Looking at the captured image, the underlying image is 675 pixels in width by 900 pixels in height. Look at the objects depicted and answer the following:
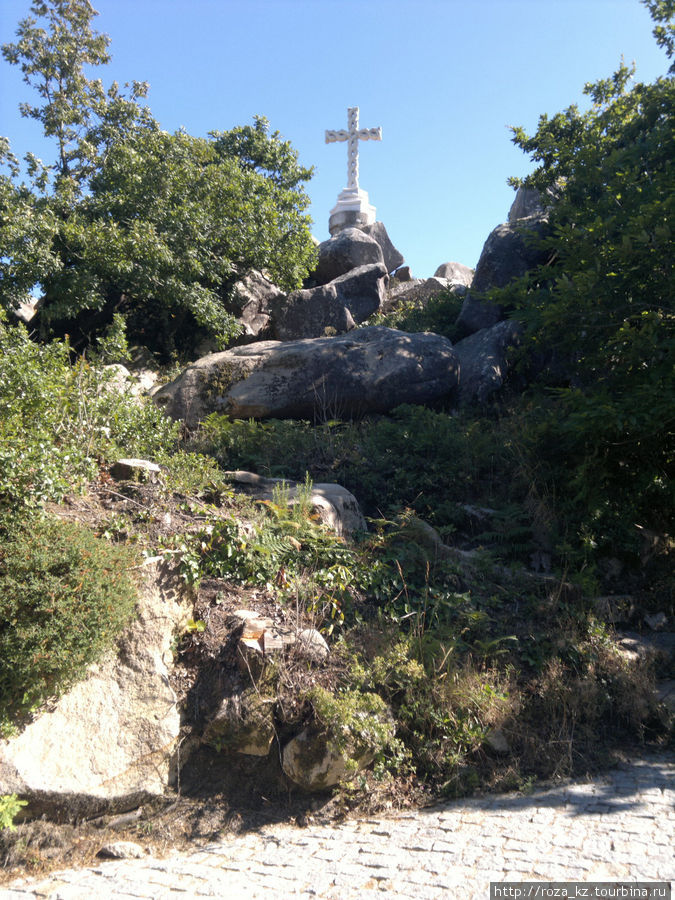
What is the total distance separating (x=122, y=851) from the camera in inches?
142

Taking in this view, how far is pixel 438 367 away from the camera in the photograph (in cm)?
1085

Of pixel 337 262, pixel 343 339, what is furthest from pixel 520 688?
pixel 337 262

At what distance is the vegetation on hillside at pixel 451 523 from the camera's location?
4242mm

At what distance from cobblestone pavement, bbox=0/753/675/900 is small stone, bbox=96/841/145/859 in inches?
2.1

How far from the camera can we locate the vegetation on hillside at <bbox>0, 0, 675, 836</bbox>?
4.24 metres

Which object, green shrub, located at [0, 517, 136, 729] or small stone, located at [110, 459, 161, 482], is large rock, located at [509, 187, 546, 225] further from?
green shrub, located at [0, 517, 136, 729]

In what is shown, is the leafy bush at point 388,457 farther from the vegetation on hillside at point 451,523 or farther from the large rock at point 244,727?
the large rock at point 244,727

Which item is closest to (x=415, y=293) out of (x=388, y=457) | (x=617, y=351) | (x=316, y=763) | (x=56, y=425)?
(x=388, y=457)

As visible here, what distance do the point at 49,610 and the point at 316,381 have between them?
7121mm

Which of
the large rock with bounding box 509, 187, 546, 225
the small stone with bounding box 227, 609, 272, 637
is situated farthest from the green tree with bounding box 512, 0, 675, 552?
the large rock with bounding box 509, 187, 546, 225

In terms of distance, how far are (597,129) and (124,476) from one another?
9.78 m

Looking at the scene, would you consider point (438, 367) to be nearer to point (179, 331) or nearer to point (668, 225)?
point (668, 225)

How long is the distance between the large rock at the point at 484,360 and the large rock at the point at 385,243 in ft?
42.5

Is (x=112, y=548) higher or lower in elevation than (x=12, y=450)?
lower
